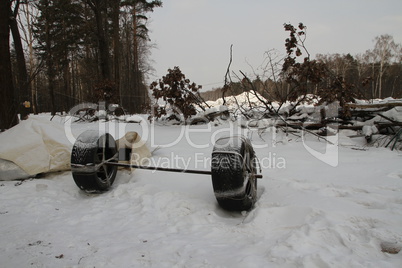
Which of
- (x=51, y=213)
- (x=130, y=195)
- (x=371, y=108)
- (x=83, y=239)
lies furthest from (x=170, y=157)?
(x=371, y=108)

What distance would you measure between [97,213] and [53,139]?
1.78 metres

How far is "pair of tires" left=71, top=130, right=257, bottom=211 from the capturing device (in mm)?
2176

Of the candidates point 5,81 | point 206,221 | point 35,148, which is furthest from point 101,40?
point 206,221

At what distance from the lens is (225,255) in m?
1.66

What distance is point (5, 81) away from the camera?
5152mm

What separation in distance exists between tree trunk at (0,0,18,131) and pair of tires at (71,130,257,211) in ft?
11.6

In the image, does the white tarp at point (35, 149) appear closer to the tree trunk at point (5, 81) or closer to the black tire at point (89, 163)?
the black tire at point (89, 163)

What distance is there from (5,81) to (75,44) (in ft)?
56.9

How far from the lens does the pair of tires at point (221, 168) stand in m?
2.18

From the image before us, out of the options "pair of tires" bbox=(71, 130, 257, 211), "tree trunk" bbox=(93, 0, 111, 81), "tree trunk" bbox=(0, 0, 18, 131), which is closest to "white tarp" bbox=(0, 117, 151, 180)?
"pair of tires" bbox=(71, 130, 257, 211)

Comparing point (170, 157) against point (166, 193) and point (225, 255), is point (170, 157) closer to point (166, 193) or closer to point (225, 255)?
point (166, 193)

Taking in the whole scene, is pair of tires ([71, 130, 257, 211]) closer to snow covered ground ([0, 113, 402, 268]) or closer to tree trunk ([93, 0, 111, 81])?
snow covered ground ([0, 113, 402, 268])

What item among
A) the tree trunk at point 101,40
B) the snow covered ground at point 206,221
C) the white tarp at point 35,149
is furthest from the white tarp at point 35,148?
the tree trunk at point 101,40

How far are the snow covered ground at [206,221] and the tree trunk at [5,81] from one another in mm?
Result: 2976
